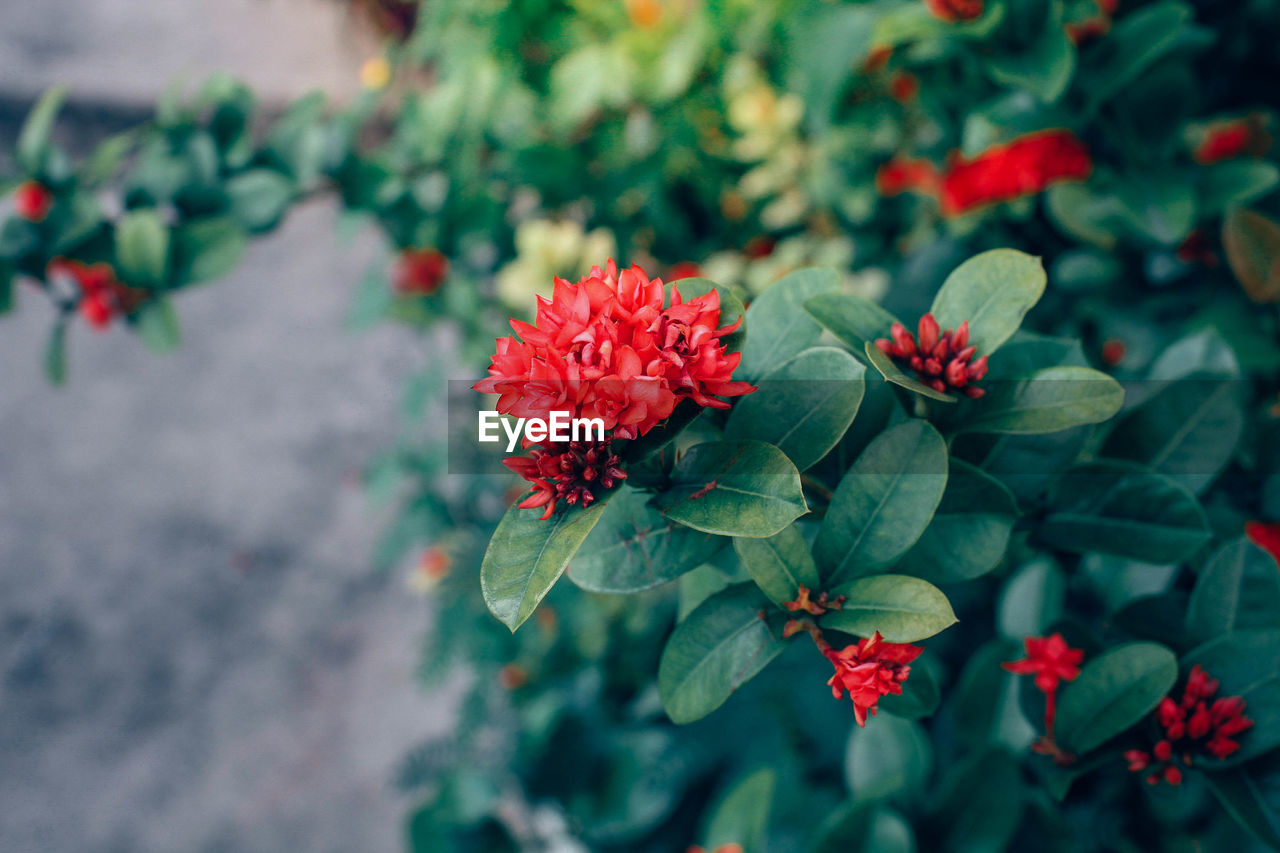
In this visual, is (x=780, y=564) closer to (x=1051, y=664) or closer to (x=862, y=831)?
(x=1051, y=664)

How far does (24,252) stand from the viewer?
3.73 ft

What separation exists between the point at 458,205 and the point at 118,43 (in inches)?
114

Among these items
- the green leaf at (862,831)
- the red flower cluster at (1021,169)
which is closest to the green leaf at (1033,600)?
the green leaf at (862,831)

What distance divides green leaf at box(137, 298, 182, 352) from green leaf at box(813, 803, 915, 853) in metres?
1.22

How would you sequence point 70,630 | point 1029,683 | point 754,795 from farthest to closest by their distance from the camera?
→ 1. point 70,630
2. point 754,795
3. point 1029,683

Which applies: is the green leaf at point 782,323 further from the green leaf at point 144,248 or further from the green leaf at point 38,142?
the green leaf at point 38,142

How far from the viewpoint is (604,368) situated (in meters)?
0.46

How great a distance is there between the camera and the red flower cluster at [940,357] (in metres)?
0.55

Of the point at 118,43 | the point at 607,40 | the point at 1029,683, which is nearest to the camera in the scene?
the point at 1029,683

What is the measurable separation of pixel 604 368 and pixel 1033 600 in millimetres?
783

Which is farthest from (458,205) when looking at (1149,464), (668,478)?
(1149,464)

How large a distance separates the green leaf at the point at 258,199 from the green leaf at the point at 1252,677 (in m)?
1.41

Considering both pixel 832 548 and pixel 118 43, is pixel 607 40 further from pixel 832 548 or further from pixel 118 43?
pixel 118 43

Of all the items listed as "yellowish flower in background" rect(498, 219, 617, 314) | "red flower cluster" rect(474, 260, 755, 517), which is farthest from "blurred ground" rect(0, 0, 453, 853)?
"red flower cluster" rect(474, 260, 755, 517)
